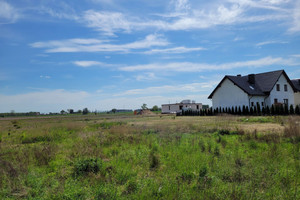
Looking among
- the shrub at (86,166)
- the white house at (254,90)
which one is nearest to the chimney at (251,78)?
the white house at (254,90)

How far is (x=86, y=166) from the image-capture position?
516 cm

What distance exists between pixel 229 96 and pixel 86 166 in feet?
102

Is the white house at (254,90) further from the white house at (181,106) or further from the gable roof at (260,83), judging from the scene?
the white house at (181,106)

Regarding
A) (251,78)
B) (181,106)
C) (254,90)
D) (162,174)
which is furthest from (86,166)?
(181,106)

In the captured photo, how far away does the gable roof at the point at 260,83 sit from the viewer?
Answer: 98.5 feet

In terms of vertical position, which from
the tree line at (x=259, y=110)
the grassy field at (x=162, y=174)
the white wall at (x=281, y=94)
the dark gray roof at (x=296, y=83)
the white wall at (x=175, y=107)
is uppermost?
the dark gray roof at (x=296, y=83)

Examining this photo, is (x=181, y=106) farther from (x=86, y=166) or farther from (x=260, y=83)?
(x=86, y=166)

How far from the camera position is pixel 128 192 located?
403 centimetres

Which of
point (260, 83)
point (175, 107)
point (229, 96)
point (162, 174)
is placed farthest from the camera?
point (175, 107)

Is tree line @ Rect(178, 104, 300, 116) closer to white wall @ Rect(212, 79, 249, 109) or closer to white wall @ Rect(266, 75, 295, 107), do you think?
white wall @ Rect(212, 79, 249, 109)

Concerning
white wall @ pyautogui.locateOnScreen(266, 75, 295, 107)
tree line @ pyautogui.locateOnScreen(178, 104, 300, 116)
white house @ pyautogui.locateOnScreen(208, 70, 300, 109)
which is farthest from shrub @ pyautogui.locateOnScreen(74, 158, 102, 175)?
white wall @ pyautogui.locateOnScreen(266, 75, 295, 107)

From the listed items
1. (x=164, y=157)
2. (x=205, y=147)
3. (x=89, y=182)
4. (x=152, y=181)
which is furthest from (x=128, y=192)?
(x=205, y=147)

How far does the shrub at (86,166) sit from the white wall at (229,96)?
29.0m

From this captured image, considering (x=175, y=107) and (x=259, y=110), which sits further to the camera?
(x=175, y=107)
